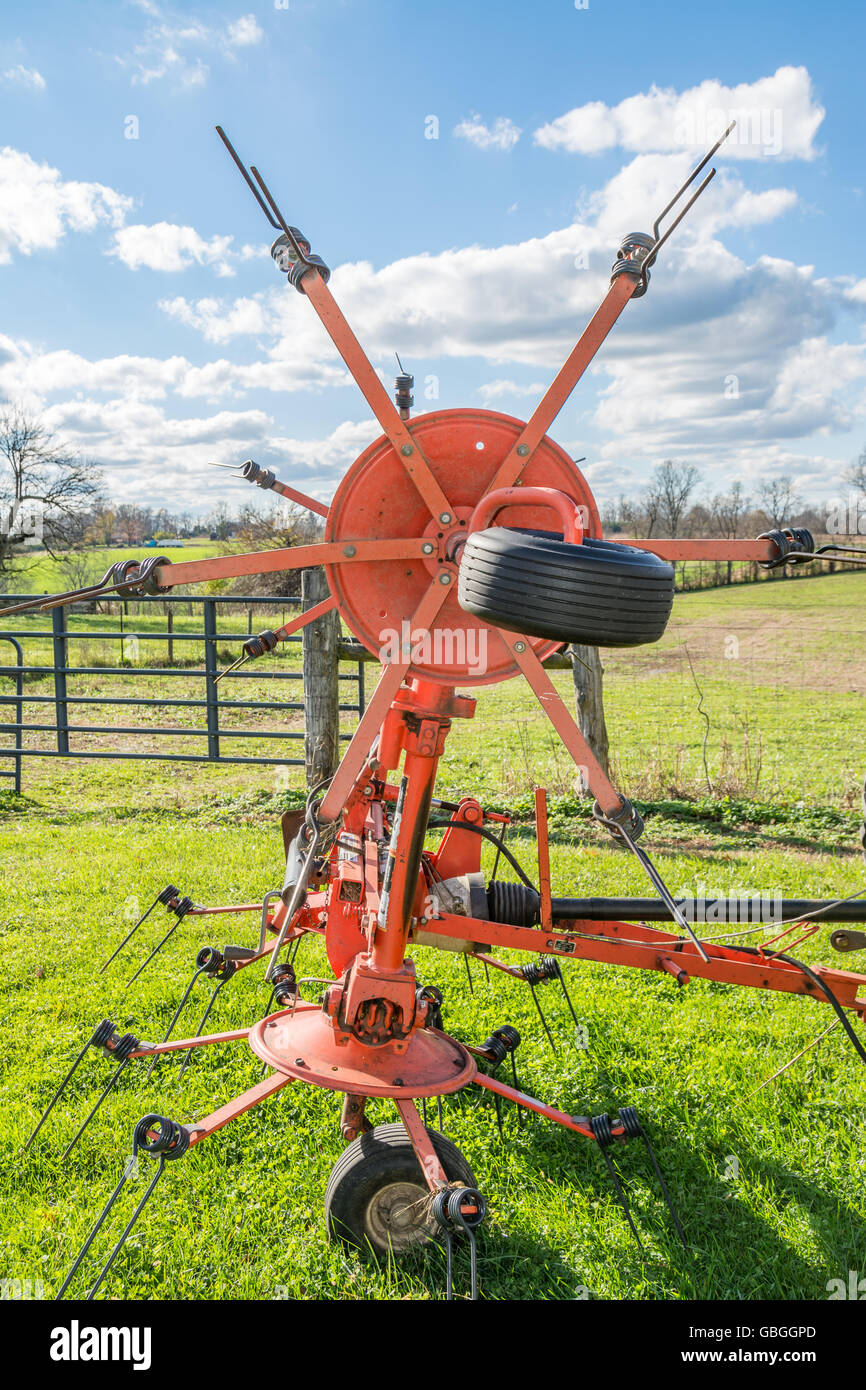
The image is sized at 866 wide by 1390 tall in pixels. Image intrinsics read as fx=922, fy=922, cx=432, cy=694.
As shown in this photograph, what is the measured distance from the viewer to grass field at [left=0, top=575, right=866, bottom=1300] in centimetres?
317

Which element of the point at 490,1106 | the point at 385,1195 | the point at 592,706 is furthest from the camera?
the point at 592,706

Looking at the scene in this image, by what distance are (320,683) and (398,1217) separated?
18.3ft

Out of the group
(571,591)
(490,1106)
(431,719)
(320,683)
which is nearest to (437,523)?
(431,719)

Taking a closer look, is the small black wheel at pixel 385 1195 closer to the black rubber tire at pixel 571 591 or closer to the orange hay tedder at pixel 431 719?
the orange hay tedder at pixel 431 719

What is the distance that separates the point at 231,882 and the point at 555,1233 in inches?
156

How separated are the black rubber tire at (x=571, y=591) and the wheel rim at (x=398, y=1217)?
209 cm

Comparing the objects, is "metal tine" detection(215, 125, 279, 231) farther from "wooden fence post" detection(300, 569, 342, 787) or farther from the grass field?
"wooden fence post" detection(300, 569, 342, 787)

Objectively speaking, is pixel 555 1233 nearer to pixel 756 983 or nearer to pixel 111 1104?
pixel 756 983

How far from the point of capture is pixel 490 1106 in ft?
13.6

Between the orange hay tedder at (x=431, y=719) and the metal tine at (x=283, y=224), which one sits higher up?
the metal tine at (x=283, y=224)

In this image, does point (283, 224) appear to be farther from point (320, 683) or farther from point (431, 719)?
point (320, 683)

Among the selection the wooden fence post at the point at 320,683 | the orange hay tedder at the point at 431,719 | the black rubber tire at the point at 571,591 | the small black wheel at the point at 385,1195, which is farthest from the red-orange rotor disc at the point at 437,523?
the wooden fence post at the point at 320,683

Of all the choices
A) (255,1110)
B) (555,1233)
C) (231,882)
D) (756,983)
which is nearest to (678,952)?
(756,983)

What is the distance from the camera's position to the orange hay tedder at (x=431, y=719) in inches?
108
